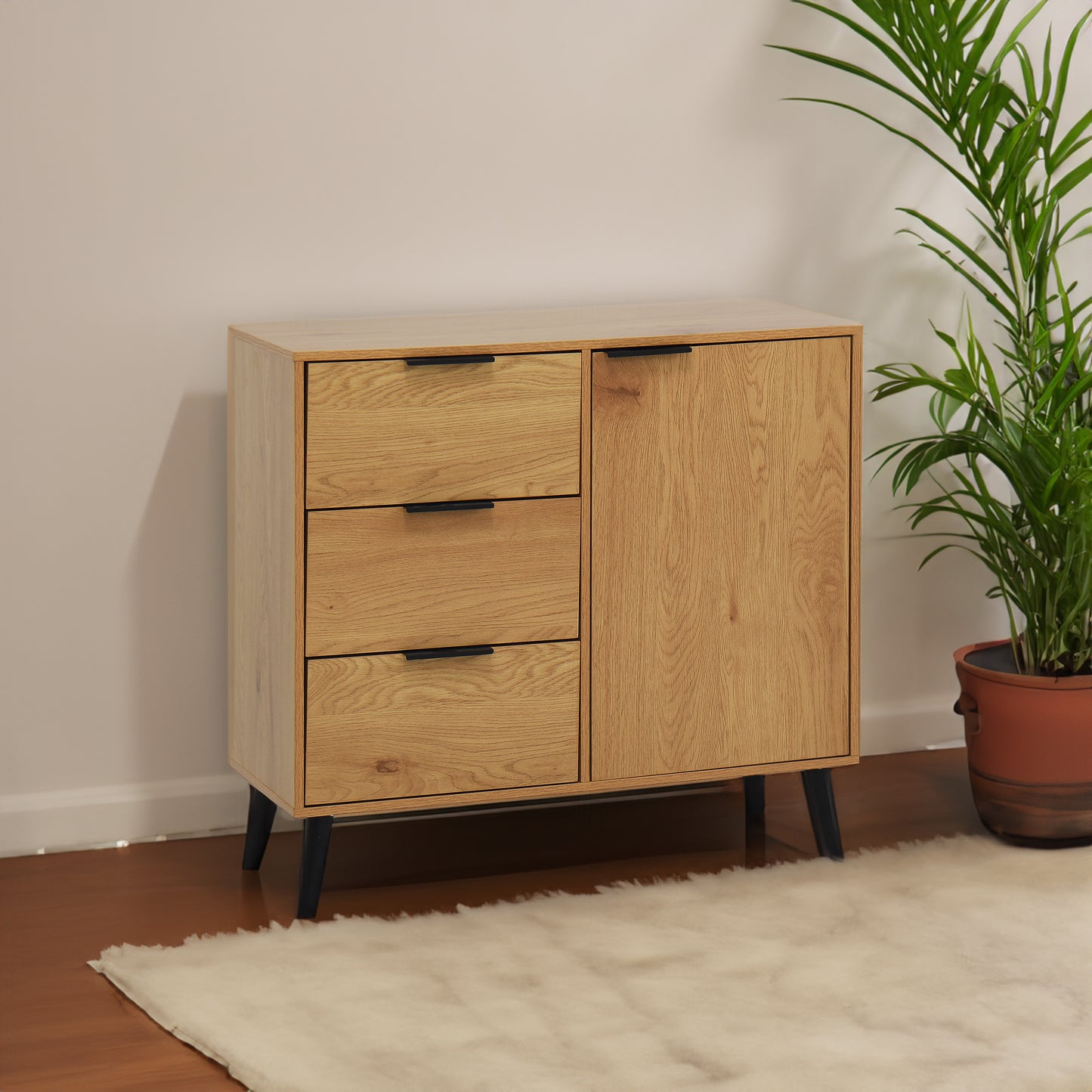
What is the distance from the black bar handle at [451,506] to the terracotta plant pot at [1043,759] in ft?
3.22

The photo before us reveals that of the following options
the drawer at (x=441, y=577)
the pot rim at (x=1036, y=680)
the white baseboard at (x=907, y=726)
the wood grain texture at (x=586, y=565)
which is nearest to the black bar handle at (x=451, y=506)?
the drawer at (x=441, y=577)

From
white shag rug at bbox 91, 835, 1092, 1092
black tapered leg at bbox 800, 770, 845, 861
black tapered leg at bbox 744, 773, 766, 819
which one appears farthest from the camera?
black tapered leg at bbox 744, 773, 766, 819

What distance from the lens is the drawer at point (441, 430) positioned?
2449 mm

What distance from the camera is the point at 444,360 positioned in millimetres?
2480

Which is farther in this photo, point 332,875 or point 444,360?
point 332,875

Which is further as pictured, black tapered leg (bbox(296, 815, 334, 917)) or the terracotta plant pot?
the terracotta plant pot

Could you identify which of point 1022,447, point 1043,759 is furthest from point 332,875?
point 1022,447

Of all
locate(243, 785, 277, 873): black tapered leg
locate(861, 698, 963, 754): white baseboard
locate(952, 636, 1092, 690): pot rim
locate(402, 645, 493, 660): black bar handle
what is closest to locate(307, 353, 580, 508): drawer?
locate(402, 645, 493, 660): black bar handle

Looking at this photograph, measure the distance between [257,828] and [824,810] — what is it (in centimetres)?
93

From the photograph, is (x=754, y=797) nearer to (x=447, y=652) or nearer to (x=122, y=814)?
(x=447, y=652)

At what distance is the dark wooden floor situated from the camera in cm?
219

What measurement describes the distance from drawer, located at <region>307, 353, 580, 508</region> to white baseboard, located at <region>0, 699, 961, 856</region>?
29.0 inches

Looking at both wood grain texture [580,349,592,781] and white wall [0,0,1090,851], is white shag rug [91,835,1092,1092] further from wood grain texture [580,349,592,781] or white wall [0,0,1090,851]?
white wall [0,0,1090,851]

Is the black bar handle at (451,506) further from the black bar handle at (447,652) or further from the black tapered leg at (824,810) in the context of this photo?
the black tapered leg at (824,810)
